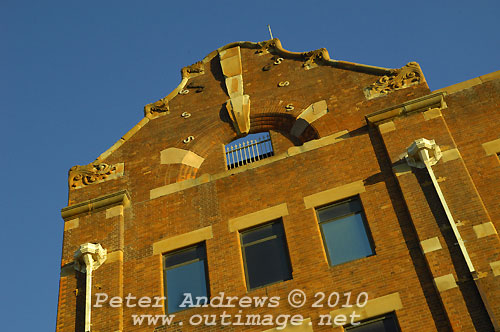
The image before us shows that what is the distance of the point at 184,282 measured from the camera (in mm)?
16281

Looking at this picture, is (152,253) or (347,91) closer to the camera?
(152,253)

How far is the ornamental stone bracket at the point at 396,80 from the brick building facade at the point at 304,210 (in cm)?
5

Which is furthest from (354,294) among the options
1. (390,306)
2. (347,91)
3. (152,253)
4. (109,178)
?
(109,178)

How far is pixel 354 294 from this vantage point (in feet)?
47.7

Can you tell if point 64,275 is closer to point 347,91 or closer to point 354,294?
point 354,294

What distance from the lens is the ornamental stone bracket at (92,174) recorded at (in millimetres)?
18891

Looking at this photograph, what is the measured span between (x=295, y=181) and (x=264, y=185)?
2.61 ft

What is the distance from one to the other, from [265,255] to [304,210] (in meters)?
1.42

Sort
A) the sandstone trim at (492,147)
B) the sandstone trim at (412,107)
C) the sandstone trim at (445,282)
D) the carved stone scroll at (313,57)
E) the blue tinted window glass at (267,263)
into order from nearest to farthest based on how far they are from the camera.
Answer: the sandstone trim at (445,282) < the blue tinted window glass at (267,263) < the sandstone trim at (492,147) < the sandstone trim at (412,107) < the carved stone scroll at (313,57)

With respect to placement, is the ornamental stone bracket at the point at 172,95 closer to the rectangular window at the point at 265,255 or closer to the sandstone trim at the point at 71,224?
the sandstone trim at the point at 71,224

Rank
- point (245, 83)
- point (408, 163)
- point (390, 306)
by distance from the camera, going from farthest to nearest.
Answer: point (245, 83) < point (408, 163) < point (390, 306)

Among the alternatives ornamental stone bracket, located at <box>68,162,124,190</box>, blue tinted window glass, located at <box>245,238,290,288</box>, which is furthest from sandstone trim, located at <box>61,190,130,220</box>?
blue tinted window glass, located at <box>245,238,290,288</box>

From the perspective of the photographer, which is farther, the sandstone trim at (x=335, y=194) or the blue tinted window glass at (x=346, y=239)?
the sandstone trim at (x=335, y=194)

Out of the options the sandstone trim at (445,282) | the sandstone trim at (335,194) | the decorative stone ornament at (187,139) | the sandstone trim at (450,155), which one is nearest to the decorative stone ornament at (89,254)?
the decorative stone ornament at (187,139)
